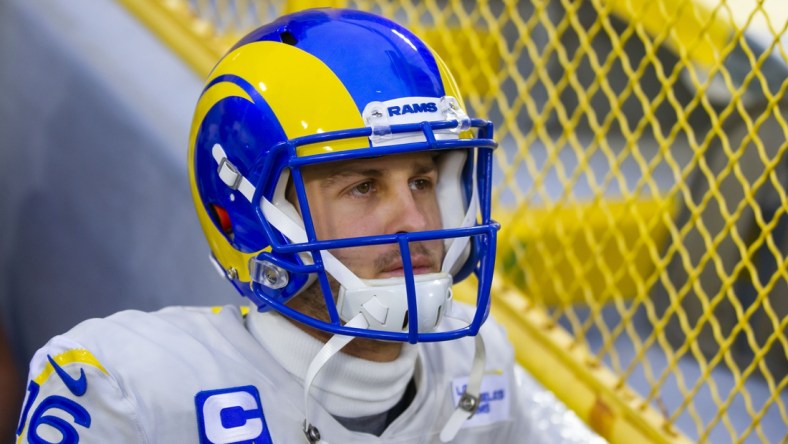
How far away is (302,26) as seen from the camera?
42.3 inches

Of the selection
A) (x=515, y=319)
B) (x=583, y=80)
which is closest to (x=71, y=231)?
(x=515, y=319)

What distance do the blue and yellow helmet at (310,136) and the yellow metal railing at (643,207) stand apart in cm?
41

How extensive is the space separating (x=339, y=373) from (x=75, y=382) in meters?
0.25

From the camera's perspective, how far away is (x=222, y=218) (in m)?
1.10

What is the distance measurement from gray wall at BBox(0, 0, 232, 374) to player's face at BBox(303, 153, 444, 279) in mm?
559

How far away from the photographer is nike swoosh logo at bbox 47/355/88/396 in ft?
3.11

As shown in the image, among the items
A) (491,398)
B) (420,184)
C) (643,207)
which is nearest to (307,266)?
(420,184)

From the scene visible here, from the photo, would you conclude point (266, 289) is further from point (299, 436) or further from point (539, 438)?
point (539, 438)

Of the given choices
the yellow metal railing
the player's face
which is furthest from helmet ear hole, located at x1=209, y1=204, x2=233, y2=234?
the yellow metal railing

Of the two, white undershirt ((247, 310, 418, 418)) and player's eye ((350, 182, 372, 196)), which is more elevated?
player's eye ((350, 182, 372, 196))

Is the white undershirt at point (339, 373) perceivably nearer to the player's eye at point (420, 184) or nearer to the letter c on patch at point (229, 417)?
the letter c on patch at point (229, 417)

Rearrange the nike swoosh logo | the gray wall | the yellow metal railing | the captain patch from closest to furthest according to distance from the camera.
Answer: the nike swoosh logo < the captain patch < the yellow metal railing < the gray wall

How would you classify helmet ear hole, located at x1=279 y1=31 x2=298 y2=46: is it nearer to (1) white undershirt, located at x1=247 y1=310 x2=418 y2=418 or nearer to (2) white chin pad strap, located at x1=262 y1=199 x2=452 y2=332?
(2) white chin pad strap, located at x1=262 y1=199 x2=452 y2=332

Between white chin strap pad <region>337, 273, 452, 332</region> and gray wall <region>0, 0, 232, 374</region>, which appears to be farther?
gray wall <region>0, 0, 232, 374</region>
